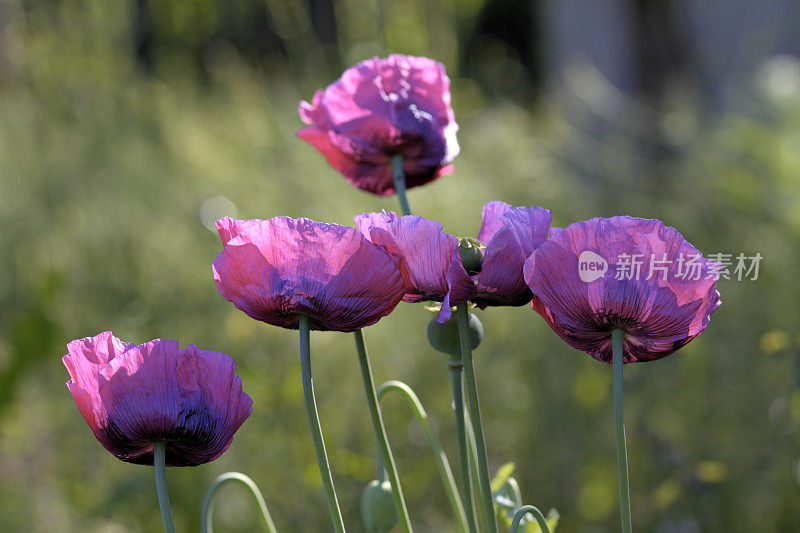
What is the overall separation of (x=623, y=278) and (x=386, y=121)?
0.69ft

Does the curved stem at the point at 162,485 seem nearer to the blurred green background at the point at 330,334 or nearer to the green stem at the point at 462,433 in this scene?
the green stem at the point at 462,433

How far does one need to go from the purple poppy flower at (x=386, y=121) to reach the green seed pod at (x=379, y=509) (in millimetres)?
189

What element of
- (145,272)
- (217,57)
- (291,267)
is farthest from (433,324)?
(217,57)

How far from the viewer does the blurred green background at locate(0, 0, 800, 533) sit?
3.36ft

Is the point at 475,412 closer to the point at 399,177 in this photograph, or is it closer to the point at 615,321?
the point at 615,321

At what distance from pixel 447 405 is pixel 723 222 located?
0.86 metres

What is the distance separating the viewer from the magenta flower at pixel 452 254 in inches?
12.4

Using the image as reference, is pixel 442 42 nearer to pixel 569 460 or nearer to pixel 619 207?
pixel 619 207

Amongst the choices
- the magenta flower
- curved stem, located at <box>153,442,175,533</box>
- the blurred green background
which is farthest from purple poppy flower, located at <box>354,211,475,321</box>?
the blurred green background

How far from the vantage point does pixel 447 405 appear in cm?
107

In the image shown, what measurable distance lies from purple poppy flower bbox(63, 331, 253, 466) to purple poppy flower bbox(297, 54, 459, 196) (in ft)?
0.67

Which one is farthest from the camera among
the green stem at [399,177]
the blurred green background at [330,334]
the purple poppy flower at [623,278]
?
the blurred green background at [330,334]

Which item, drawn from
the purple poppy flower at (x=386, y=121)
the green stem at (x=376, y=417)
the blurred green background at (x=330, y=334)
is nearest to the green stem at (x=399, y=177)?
the purple poppy flower at (x=386, y=121)

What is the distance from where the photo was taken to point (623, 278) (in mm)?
319
